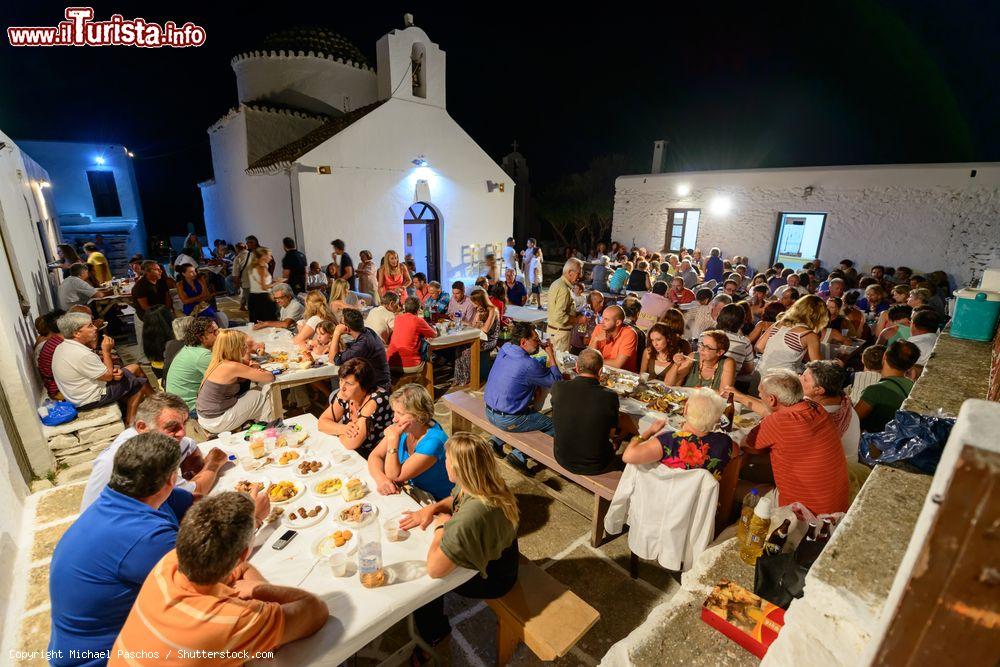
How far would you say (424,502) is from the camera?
9.66ft

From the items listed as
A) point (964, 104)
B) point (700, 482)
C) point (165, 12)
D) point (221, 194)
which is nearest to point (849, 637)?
point (700, 482)

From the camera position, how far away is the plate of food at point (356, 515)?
8.64 feet

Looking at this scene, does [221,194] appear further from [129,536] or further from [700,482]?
[700,482]

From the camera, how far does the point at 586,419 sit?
140 inches

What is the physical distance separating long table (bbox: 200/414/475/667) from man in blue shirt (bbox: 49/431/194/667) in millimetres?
529

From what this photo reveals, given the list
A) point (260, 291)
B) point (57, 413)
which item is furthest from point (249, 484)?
point (260, 291)

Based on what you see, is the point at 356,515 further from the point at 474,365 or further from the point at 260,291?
the point at 260,291

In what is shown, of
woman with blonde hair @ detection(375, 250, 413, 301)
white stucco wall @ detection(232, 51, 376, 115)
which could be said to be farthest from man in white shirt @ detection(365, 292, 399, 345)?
white stucco wall @ detection(232, 51, 376, 115)

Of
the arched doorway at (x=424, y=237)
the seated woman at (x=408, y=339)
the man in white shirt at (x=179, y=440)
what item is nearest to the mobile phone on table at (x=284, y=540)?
the man in white shirt at (x=179, y=440)

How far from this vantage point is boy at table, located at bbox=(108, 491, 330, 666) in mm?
1642

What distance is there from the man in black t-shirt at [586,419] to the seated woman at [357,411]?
5.02ft

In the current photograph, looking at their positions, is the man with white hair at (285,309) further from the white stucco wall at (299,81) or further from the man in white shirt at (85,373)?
the white stucco wall at (299,81)

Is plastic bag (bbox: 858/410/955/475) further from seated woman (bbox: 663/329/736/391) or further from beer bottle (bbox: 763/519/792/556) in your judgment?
seated woman (bbox: 663/329/736/391)

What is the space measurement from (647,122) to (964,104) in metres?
12.7
